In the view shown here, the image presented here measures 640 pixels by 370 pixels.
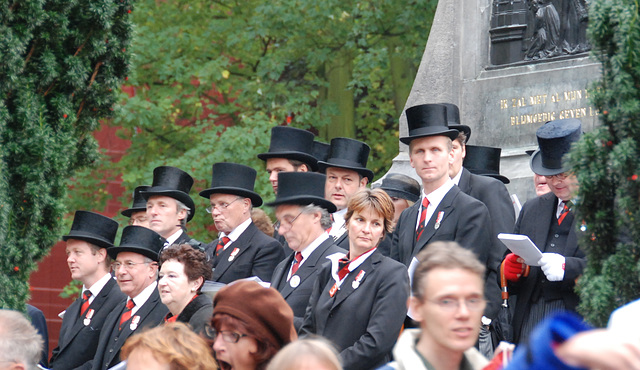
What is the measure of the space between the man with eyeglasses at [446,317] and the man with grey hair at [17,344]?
6.82 ft

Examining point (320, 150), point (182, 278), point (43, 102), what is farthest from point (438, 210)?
point (43, 102)

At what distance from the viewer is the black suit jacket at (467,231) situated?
6512mm

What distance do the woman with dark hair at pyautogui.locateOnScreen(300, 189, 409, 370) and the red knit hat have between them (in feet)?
3.53

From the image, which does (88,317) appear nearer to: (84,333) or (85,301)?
(84,333)

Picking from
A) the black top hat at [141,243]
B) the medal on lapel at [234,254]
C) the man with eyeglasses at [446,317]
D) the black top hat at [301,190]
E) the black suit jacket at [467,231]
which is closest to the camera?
the man with eyeglasses at [446,317]

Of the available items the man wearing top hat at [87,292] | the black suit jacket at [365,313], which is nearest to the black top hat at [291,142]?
the man wearing top hat at [87,292]

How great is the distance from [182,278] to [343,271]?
123cm

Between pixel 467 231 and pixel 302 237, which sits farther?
pixel 302 237

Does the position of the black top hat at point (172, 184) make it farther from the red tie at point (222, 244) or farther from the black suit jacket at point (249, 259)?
the black suit jacket at point (249, 259)

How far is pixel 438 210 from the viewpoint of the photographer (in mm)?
6781

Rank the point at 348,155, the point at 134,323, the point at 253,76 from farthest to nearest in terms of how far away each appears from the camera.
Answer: the point at 253,76, the point at 348,155, the point at 134,323

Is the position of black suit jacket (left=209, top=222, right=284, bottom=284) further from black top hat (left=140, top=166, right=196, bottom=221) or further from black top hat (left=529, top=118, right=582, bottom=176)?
black top hat (left=529, top=118, right=582, bottom=176)

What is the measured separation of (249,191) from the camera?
8508 millimetres

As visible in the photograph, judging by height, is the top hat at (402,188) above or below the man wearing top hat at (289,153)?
below
